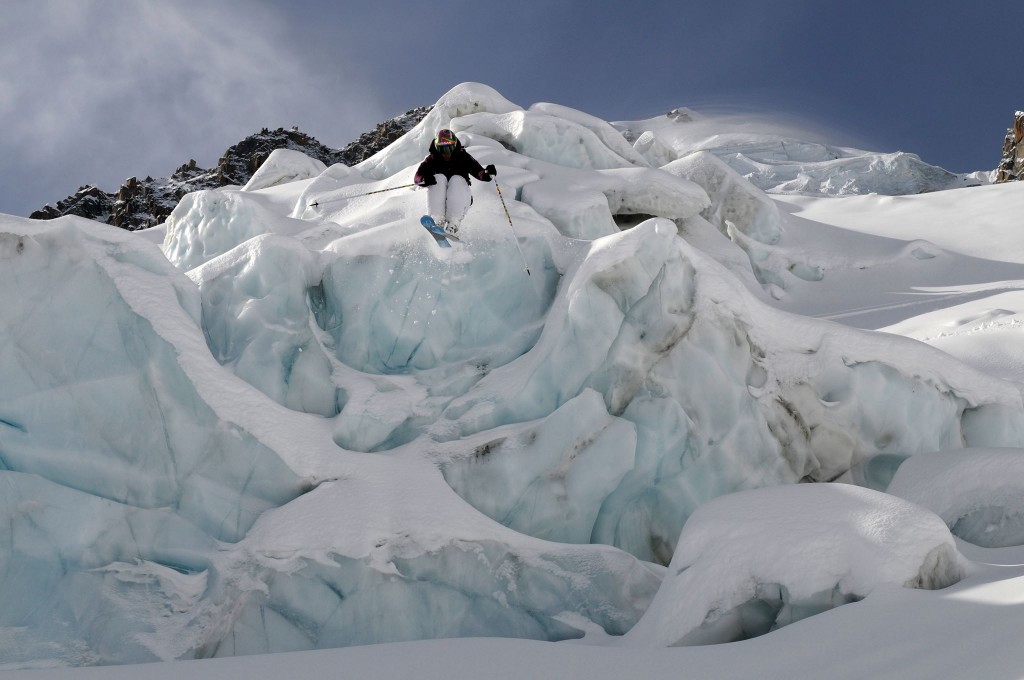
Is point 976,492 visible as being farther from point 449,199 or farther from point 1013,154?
point 1013,154

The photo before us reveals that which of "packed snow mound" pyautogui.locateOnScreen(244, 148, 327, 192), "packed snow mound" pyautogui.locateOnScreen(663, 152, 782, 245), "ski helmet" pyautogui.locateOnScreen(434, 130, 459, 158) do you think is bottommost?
"ski helmet" pyautogui.locateOnScreen(434, 130, 459, 158)

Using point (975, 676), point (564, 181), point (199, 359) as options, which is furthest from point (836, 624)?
point (564, 181)

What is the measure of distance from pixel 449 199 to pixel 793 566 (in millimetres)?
5102

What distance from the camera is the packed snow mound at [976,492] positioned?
5559 mm

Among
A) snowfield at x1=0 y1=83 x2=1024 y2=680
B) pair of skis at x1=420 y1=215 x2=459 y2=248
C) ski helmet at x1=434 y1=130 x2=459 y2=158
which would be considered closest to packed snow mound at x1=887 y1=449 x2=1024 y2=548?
snowfield at x1=0 y1=83 x2=1024 y2=680

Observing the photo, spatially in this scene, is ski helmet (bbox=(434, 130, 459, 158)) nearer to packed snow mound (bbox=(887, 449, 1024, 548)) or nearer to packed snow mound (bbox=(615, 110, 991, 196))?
packed snow mound (bbox=(887, 449, 1024, 548))

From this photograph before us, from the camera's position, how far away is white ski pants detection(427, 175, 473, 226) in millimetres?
7559

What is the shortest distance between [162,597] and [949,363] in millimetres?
7388

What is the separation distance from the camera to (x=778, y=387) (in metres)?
6.74

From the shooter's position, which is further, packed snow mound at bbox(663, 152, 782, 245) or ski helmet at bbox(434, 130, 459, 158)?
packed snow mound at bbox(663, 152, 782, 245)

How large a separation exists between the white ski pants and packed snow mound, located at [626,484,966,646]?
440 centimetres

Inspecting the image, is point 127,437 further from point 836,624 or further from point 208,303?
point 836,624

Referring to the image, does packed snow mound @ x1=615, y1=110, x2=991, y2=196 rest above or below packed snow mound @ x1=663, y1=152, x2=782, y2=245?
above

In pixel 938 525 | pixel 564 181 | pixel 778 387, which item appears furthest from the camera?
pixel 564 181
